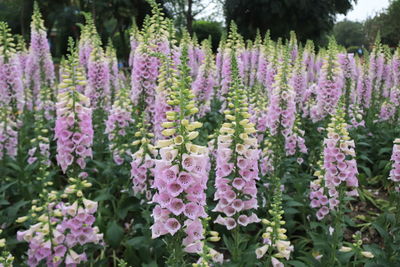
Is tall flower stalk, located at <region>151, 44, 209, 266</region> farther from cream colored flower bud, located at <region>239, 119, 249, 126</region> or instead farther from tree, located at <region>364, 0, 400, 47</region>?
tree, located at <region>364, 0, 400, 47</region>

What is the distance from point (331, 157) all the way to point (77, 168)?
2.53 meters

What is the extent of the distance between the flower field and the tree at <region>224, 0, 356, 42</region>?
15.9 metres

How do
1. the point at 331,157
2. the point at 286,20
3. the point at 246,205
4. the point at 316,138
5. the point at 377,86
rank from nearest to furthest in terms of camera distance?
1. the point at 246,205
2. the point at 331,157
3. the point at 316,138
4. the point at 377,86
5. the point at 286,20

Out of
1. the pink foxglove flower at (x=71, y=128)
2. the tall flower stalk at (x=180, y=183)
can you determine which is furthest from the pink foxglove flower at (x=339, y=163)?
the pink foxglove flower at (x=71, y=128)

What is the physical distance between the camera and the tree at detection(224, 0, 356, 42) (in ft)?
77.3

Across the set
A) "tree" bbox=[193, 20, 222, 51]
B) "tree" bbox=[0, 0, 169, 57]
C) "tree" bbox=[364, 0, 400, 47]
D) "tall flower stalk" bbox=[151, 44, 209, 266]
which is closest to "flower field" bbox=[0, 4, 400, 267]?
"tall flower stalk" bbox=[151, 44, 209, 266]

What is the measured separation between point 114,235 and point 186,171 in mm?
2233

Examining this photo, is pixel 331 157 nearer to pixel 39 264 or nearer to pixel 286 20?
pixel 39 264

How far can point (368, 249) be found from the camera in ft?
12.2

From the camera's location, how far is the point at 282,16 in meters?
23.8

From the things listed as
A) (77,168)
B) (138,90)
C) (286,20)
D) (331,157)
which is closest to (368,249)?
(331,157)

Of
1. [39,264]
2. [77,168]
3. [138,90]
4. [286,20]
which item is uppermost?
[286,20]

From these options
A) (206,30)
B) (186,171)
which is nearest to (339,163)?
(186,171)

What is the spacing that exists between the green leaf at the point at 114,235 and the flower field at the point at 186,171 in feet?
0.04
